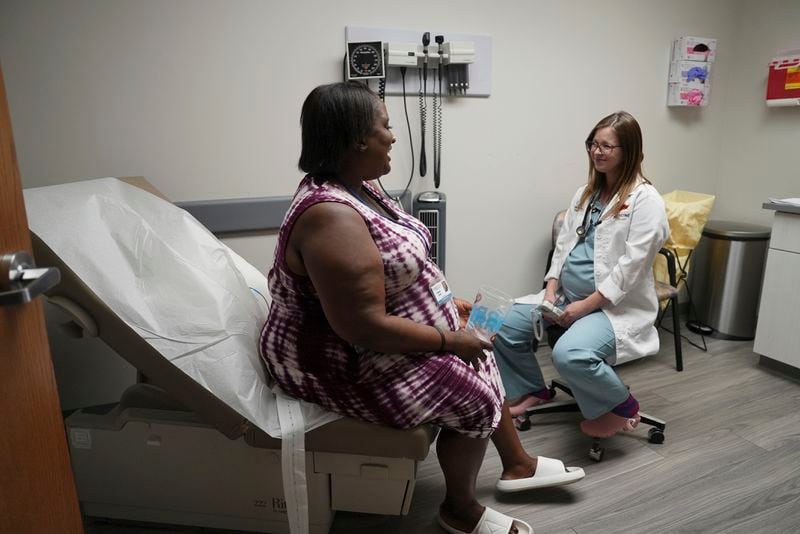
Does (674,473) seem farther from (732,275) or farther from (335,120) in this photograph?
(335,120)

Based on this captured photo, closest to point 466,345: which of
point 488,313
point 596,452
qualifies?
point 488,313

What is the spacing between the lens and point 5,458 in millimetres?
693

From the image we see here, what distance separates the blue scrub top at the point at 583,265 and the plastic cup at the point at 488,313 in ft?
2.12

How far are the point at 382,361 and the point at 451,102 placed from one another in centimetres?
140

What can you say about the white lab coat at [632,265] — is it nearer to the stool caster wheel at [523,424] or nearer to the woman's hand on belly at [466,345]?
the stool caster wheel at [523,424]

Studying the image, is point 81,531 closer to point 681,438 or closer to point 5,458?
point 5,458

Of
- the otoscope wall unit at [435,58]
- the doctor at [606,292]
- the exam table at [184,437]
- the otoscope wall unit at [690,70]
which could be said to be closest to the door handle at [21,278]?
the exam table at [184,437]

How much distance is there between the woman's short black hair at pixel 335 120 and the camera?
125cm

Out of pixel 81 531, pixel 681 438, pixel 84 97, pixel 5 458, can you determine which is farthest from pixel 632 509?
pixel 84 97

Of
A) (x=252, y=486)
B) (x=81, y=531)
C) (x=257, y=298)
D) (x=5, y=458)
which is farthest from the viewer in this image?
(x=257, y=298)

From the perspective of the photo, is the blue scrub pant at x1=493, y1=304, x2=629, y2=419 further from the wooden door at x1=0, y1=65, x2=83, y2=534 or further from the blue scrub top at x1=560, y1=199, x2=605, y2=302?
the wooden door at x1=0, y1=65, x2=83, y2=534

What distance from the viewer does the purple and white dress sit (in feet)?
4.20

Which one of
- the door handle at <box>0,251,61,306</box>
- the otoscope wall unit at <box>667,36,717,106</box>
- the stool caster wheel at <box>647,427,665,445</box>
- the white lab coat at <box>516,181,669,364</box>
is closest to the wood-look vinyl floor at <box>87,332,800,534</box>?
the stool caster wheel at <box>647,427,665,445</box>

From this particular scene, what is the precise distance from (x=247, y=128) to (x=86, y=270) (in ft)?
3.26
